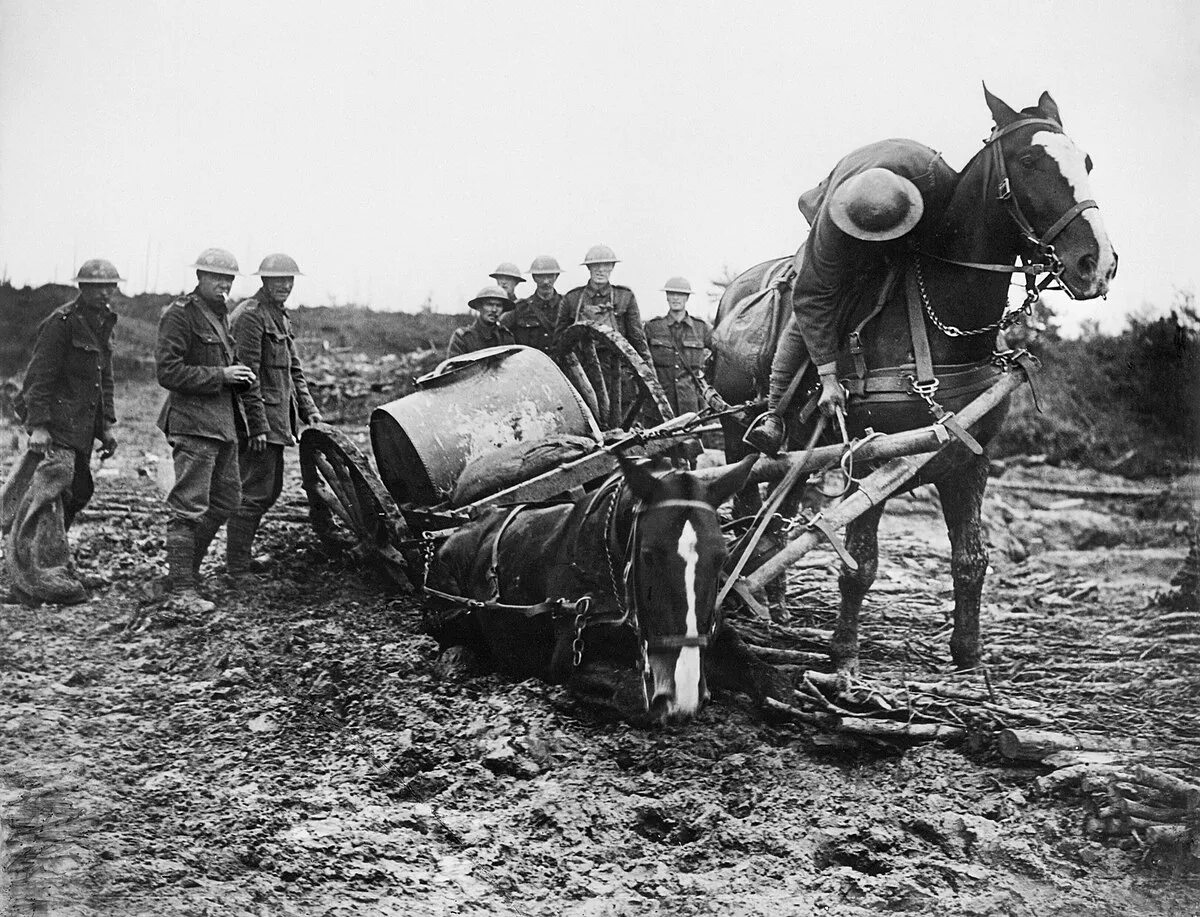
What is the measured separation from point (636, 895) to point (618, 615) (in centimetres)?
109

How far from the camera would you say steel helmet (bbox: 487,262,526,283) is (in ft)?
27.2

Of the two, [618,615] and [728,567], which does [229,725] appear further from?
[728,567]

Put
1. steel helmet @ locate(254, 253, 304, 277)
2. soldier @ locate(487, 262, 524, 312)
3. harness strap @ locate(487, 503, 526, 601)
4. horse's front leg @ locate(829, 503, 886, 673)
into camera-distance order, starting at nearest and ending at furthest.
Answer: harness strap @ locate(487, 503, 526, 601)
horse's front leg @ locate(829, 503, 886, 673)
steel helmet @ locate(254, 253, 304, 277)
soldier @ locate(487, 262, 524, 312)

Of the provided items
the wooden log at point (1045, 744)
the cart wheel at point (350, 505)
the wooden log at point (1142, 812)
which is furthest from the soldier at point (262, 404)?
the wooden log at point (1142, 812)

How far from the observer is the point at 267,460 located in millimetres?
6574

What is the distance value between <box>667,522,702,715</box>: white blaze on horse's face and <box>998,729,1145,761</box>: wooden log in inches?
52.1

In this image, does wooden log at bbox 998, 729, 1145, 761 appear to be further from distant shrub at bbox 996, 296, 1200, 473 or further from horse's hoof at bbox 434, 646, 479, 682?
distant shrub at bbox 996, 296, 1200, 473

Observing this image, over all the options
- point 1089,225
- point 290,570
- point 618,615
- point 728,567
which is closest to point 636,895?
point 618,615

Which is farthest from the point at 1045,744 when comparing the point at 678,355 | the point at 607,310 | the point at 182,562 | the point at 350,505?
the point at 678,355

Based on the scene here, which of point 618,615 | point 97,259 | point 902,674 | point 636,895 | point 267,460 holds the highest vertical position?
point 97,259

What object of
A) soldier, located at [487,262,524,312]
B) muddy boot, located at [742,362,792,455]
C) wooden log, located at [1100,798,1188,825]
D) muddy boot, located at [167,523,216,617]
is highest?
soldier, located at [487,262,524,312]

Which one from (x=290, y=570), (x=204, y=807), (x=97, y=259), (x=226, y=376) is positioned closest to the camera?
(x=204, y=807)

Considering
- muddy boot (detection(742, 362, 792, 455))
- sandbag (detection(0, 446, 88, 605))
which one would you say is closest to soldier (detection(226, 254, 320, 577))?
sandbag (detection(0, 446, 88, 605))

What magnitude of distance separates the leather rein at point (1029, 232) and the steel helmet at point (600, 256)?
4.25 m
